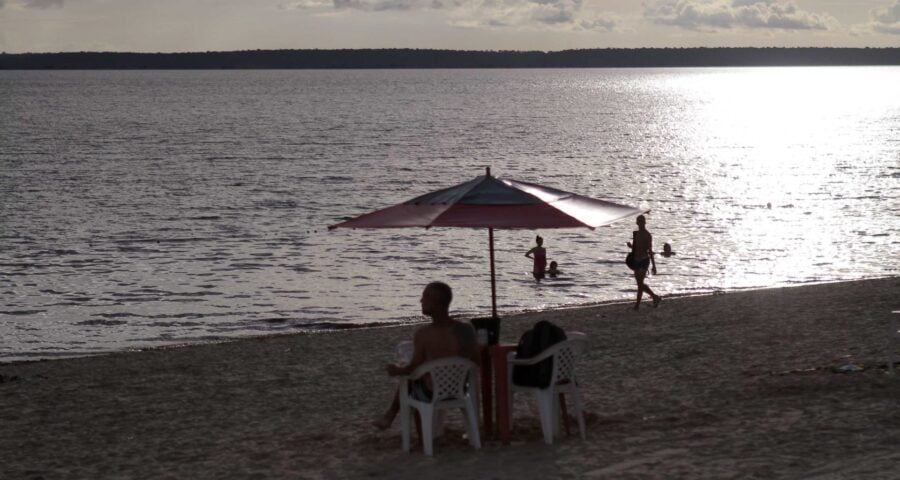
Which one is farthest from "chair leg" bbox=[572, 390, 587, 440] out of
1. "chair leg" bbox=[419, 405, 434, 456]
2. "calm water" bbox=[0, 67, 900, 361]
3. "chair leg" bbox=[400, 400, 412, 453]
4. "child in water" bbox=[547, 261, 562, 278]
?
"child in water" bbox=[547, 261, 562, 278]

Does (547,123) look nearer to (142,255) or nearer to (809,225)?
(809,225)

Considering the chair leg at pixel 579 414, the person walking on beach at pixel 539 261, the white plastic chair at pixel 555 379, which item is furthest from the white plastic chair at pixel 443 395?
the person walking on beach at pixel 539 261

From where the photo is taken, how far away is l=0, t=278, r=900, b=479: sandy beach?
973 centimetres

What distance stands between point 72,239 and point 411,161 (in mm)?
37342

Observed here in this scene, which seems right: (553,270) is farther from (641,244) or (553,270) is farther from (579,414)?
(579,414)

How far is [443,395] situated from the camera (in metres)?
10.0

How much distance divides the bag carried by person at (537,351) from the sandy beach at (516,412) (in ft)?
1.79

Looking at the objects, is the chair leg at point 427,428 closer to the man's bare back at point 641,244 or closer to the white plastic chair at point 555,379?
the white plastic chair at point 555,379

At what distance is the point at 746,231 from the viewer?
39.5 meters

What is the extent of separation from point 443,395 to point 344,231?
95.0 ft

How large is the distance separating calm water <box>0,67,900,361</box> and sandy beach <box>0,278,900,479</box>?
5.67 meters

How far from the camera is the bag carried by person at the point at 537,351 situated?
400 inches

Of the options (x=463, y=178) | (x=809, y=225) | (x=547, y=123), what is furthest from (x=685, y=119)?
(x=809, y=225)

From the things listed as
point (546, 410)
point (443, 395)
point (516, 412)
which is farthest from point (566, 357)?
point (516, 412)
